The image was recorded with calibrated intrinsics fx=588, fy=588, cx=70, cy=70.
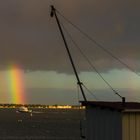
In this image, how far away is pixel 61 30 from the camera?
118 ft

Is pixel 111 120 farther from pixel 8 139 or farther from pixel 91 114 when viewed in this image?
pixel 8 139

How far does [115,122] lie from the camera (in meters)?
28.5

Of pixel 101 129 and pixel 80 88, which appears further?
pixel 80 88

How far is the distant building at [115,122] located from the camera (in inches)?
1100

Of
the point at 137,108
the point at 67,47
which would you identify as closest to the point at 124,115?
the point at 137,108

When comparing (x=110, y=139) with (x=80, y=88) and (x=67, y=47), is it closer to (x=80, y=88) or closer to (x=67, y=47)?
(x=80, y=88)

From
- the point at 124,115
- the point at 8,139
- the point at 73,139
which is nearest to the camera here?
the point at 124,115

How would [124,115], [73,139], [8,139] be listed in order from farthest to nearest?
[73,139]
[8,139]
[124,115]

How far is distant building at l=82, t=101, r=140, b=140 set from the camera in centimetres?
2794

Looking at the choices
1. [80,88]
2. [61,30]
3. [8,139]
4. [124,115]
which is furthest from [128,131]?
[8,139]

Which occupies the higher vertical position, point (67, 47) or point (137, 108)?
point (67, 47)

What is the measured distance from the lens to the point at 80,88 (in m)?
34.5

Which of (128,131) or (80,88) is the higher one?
(80,88)

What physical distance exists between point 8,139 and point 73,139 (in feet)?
65.8
